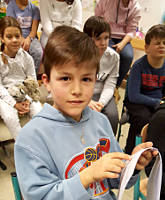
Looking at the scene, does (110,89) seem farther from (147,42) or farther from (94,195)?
(94,195)

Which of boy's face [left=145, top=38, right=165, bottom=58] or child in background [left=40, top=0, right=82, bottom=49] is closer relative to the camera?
boy's face [left=145, top=38, right=165, bottom=58]

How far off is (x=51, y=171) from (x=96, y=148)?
7.5 inches

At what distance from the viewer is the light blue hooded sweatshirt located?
0.61 metres

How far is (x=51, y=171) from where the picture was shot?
680mm

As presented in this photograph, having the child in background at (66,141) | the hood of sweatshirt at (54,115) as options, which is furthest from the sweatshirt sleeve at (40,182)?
the hood of sweatshirt at (54,115)

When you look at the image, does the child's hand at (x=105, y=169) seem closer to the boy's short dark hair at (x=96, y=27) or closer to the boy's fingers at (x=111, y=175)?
the boy's fingers at (x=111, y=175)

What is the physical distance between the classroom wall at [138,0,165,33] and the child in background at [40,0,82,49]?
Result: 1516 mm

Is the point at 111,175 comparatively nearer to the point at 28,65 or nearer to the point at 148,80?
the point at 148,80

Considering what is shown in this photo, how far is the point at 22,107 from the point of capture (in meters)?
1.64

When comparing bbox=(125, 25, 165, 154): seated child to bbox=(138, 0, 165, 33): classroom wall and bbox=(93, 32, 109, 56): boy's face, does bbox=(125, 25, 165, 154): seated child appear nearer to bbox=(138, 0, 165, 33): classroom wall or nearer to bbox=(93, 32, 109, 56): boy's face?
bbox=(93, 32, 109, 56): boy's face

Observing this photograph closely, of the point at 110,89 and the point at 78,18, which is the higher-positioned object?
the point at 78,18

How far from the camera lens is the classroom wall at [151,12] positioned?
317 cm

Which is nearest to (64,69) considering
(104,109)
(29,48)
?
(104,109)

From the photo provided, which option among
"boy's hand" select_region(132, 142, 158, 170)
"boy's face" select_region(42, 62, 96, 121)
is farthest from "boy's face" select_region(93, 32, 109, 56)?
"boy's hand" select_region(132, 142, 158, 170)
